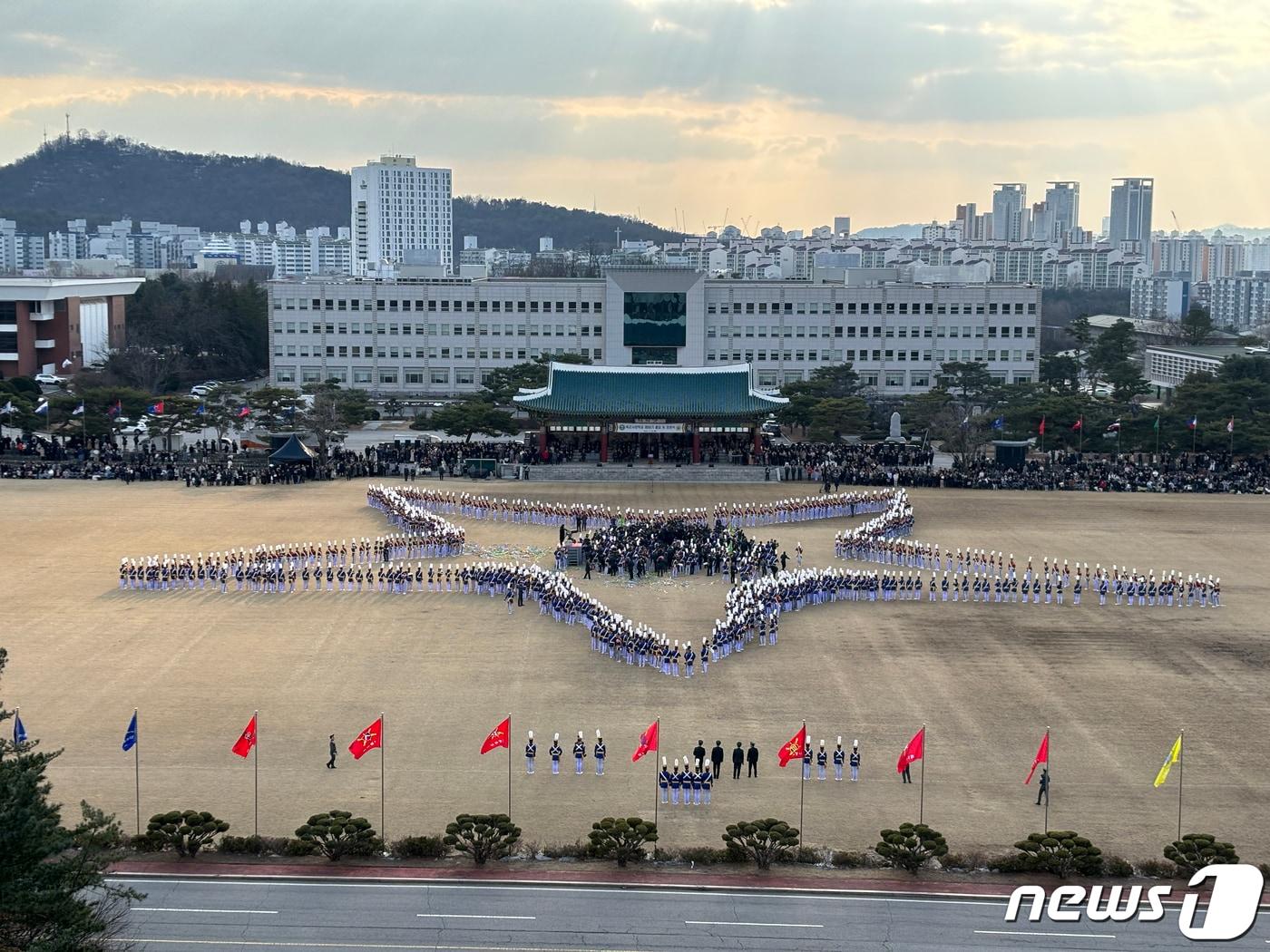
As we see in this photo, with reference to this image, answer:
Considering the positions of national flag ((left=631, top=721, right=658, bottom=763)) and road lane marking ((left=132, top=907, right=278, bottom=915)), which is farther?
national flag ((left=631, top=721, right=658, bottom=763))

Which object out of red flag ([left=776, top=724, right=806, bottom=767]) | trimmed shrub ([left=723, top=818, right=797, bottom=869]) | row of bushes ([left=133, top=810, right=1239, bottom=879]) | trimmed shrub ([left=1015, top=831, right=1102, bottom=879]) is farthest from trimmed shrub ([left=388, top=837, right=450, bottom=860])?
trimmed shrub ([left=1015, top=831, right=1102, bottom=879])

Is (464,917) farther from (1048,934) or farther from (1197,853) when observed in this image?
(1197,853)

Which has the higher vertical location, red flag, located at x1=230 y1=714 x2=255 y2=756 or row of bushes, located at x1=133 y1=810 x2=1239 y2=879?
red flag, located at x1=230 y1=714 x2=255 y2=756

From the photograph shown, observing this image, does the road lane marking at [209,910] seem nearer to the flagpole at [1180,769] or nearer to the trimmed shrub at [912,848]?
the trimmed shrub at [912,848]

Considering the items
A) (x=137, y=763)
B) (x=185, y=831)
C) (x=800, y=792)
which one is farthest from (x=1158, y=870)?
(x=137, y=763)

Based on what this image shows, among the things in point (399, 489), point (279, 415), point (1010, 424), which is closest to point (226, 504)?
point (399, 489)

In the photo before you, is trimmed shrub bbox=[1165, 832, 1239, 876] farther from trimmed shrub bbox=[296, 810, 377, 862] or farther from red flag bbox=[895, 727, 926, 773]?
trimmed shrub bbox=[296, 810, 377, 862]
